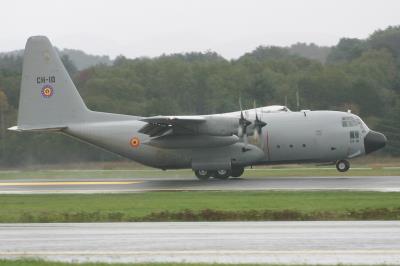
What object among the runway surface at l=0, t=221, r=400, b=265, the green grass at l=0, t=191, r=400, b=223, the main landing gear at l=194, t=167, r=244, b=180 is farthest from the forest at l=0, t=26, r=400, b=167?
the runway surface at l=0, t=221, r=400, b=265

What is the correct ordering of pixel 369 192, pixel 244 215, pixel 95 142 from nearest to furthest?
pixel 244 215 < pixel 369 192 < pixel 95 142

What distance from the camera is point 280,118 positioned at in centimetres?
3831

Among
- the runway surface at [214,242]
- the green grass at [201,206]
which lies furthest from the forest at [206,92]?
the runway surface at [214,242]

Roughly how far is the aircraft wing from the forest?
1935cm

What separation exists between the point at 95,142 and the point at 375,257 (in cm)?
2701

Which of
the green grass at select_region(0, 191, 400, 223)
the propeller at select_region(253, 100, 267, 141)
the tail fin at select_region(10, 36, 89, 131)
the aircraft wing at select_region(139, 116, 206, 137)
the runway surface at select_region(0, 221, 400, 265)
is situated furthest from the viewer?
the tail fin at select_region(10, 36, 89, 131)

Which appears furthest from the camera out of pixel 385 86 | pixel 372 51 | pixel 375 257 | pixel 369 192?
pixel 372 51

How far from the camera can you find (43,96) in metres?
39.9

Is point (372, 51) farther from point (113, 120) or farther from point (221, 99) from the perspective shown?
point (113, 120)

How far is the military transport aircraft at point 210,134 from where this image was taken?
37281 mm

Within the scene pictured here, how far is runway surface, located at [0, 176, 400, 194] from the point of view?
3278 cm

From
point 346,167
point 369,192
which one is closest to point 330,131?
point 346,167

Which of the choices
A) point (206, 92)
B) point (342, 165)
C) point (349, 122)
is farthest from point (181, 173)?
point (206, 92)

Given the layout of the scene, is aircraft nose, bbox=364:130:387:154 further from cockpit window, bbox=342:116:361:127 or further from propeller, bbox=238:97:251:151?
propeller, bbox=238:97:251:151
